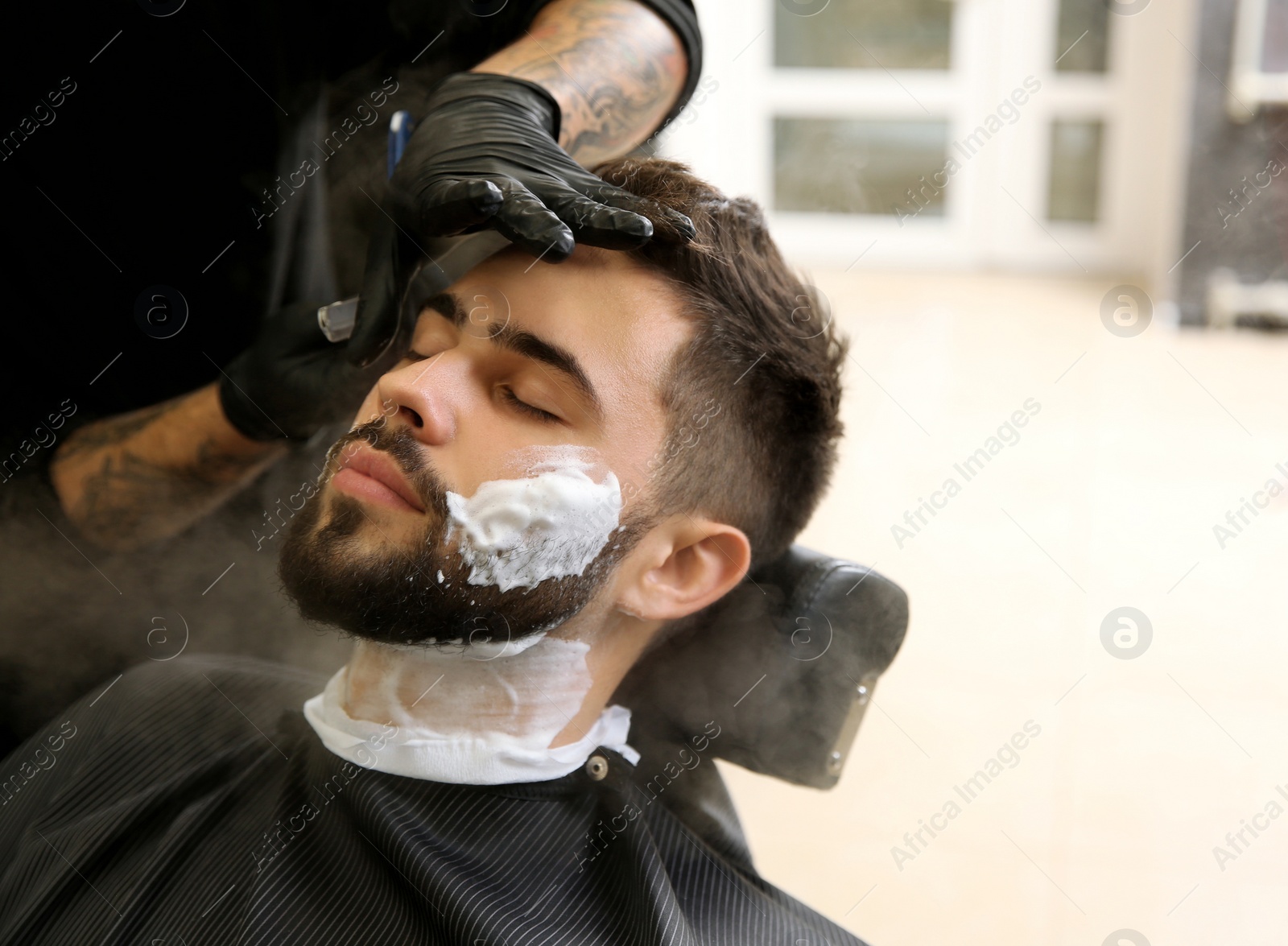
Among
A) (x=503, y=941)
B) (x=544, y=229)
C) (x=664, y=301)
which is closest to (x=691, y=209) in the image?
(x=664, y=301)

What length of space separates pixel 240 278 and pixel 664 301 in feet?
2.45

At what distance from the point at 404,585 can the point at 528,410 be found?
0.25 metres

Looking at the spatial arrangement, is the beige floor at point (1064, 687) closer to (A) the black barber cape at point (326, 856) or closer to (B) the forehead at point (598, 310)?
(A) the black barber cape at point (326, 856)

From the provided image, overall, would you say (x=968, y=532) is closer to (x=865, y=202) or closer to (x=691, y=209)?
(x=691, y=209)

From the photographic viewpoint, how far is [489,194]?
3.95 feet

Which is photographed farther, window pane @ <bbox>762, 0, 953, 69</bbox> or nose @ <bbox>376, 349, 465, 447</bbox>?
window pane @ <bbox>762, 0, 953, 69</bbox>

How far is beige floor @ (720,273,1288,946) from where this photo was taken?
1891mm

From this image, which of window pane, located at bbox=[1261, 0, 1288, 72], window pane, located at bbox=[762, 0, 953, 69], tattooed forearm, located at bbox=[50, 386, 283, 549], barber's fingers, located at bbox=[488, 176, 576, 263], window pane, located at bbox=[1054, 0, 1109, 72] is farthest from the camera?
window pane, located at bbox=[762, 0, 953, 69]

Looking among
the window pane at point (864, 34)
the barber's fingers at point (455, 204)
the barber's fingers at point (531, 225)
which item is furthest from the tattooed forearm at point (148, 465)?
the window pane at point (864, 34)

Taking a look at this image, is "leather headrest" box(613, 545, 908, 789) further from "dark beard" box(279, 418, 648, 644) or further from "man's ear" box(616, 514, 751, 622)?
"dark beard" box(279, 418, 648, 644)

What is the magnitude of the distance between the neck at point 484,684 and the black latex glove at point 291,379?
1.28 ft

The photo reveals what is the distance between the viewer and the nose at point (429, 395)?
1.25 metres

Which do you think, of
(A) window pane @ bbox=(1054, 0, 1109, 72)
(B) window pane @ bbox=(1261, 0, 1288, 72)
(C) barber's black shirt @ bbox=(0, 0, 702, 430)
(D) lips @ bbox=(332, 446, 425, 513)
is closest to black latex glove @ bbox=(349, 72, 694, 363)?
(D) lips @ bbox=(332, 446, 425, 513)

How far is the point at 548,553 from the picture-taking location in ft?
4.16
